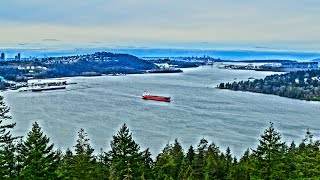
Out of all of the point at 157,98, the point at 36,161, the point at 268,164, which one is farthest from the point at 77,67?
the point at 268,164

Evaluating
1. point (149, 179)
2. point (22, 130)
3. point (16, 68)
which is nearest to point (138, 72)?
point (16, 68)

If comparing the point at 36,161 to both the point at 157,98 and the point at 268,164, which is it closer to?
the point at 268,164

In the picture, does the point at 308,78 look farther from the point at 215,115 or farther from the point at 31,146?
the point at 31,146

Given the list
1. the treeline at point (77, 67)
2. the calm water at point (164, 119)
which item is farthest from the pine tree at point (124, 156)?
the treeline at point (77, 67)

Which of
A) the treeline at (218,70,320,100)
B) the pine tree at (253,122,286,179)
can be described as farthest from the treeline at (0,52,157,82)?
the pine tree at (253,122,286,179)

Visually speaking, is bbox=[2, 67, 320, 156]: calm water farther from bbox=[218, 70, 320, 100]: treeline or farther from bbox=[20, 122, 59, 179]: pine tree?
bbox=[20, 122, 59, 179]: pine tree

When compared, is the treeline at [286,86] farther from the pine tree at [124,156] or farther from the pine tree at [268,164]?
the pine tree at [268,164]
